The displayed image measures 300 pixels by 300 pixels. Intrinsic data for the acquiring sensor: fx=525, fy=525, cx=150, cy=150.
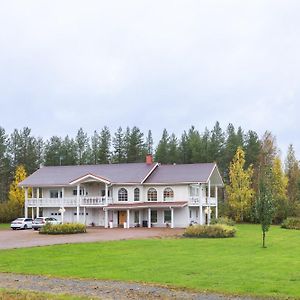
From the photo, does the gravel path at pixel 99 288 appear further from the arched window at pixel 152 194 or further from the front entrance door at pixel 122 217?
the arched window at pixel 152 194

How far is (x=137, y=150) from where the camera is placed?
311 feet

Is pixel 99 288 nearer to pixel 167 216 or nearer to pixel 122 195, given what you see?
pixel 167 216

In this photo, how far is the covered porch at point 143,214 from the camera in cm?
5484

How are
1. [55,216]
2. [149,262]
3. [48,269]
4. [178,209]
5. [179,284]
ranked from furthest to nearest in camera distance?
[55,216] → [178,209] → [149,262] → [48,269] → [179,284]

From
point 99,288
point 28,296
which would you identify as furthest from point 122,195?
point 28,296

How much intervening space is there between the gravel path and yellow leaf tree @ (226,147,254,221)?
50373mm

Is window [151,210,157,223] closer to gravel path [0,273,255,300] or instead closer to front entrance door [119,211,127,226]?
front entrance door [119,211,127,226]

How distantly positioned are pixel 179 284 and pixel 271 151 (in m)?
77.0

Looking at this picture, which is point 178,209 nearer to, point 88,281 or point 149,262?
point 149,262

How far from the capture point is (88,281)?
15461 millimetres

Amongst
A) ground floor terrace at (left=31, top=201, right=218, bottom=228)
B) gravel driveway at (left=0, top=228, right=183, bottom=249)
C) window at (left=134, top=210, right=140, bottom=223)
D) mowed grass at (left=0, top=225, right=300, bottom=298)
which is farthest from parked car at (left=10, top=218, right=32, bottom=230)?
mowed grass at (left=0, top=225, right=300, bottom=298)

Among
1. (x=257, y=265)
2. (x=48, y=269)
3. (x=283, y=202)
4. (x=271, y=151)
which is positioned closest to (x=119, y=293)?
(x=48, y=269)

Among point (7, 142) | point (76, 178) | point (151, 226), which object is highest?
point (7, 142)

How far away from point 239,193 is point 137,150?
33.4 metres
